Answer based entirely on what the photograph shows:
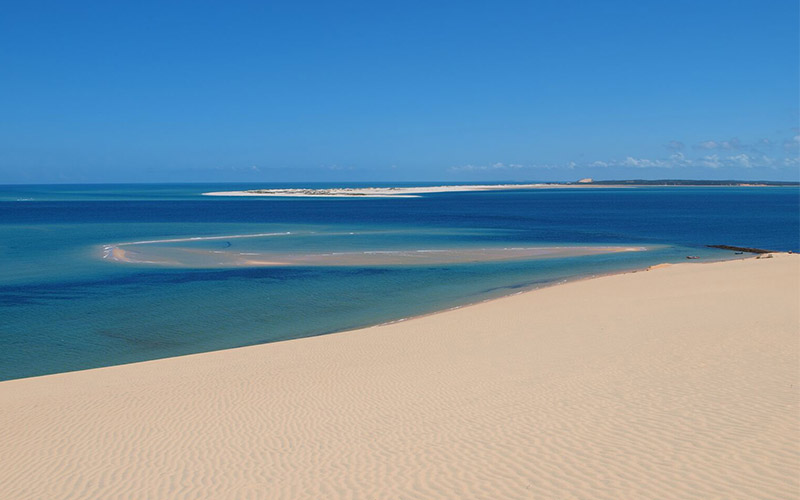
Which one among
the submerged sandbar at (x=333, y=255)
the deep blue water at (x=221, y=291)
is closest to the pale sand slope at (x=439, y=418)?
the deep blue water at (x=221, y=291)

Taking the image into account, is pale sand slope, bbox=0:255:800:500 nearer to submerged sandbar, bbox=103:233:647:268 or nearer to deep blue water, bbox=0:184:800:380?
deep blue water, bbox=0:184:800:380

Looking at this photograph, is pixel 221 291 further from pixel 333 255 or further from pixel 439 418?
pixel 439 418

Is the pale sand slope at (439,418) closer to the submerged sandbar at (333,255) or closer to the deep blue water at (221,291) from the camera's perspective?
the deep blue water at (221,291)

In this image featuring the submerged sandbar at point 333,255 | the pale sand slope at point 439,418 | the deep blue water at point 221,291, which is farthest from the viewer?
the submerged sandbar at point 333,255

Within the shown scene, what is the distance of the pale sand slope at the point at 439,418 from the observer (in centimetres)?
761

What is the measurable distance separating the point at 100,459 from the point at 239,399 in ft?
10.2

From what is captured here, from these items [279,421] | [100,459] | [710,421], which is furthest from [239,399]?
[710,421]

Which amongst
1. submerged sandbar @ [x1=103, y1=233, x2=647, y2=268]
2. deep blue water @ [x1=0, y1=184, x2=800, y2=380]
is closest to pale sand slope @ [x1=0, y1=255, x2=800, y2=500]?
deep blue water @ [x1=0, y1=184, x2=800, y2=380]

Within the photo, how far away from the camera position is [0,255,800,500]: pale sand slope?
25.0 ft

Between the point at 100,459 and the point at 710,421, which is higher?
the point at 710,421

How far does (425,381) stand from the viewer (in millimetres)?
12492

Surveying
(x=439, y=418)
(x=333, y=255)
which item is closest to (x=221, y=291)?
(x=333, y=255)

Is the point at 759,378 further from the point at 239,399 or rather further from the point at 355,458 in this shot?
the point at 239,399

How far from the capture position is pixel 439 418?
1002 centimetres
